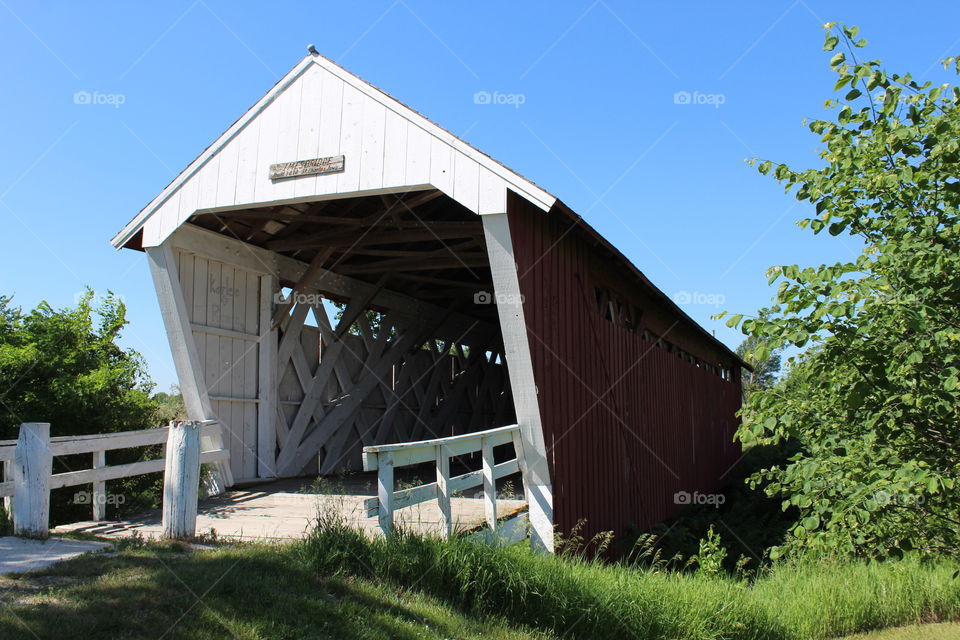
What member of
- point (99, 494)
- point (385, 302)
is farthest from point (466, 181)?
point (385, 302)

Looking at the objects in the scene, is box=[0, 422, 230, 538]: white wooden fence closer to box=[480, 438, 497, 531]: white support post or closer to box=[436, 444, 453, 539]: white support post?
box=[436, 444, 453, 539]: white support post

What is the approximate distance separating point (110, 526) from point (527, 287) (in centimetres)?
414

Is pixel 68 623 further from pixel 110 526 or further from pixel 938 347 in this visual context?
pixel 938 347

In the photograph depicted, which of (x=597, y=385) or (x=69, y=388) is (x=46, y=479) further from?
(x=597, y=385)

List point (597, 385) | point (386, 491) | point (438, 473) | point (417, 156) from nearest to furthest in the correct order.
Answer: point (386, 491)
point (438, 473)
point (417, 156)
point (597, 385)

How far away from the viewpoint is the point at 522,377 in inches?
277

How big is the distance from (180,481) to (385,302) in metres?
7.23

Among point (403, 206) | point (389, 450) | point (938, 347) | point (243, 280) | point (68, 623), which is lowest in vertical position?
point (68, 623)

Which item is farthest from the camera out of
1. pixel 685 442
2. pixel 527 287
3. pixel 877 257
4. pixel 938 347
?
pixel 685 442

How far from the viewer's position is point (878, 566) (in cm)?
652

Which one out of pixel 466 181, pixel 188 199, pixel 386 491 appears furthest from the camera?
pixel 188 199

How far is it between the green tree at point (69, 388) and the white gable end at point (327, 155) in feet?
4.50

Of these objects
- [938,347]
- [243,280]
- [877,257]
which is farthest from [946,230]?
[243,280]

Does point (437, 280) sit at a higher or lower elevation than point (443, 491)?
higher
